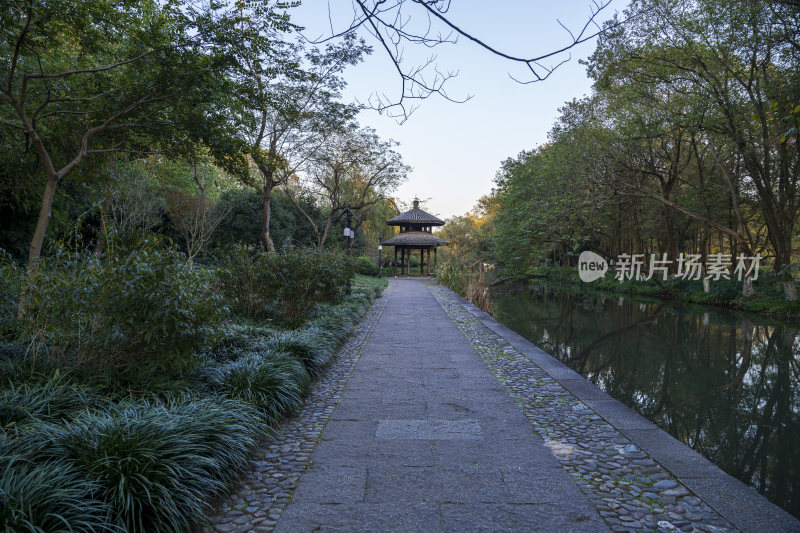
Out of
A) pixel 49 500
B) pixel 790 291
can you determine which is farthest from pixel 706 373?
pixel 790 291

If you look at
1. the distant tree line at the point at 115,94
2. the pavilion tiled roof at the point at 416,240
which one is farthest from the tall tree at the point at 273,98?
the pavilion tiled roof at the point at 416,240

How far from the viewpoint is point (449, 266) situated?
19172 mm

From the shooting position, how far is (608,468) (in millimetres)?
2727

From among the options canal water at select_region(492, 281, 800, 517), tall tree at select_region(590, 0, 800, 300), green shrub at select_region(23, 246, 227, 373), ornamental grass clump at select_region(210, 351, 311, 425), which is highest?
tall tree at select_region(590, 0, 800, 300)

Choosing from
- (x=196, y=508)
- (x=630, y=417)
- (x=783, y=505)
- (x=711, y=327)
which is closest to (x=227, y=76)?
(x=196, y=508)

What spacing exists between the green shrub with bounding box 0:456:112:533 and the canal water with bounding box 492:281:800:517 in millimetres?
3897

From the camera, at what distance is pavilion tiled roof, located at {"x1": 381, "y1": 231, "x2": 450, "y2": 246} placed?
2597 centimetres

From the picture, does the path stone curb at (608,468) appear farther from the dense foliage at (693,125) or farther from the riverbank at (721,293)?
the riverbank at (721,293)

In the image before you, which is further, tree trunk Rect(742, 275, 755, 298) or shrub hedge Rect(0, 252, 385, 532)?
tree trunk Rect(742, 275, 755, 298)

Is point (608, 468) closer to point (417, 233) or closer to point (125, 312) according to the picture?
point (125, 312)

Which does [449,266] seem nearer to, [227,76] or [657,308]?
[657,308]

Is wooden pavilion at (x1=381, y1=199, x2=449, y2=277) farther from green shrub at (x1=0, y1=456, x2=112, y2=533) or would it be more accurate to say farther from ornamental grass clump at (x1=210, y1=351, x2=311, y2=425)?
green shrub at (x1=0, y1=456, x2=112, y2=533)

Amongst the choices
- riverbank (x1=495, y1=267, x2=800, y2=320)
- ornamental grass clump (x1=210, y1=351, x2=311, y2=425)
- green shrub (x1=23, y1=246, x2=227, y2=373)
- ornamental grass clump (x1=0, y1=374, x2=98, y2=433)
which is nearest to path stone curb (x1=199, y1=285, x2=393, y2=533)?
ornamental grass clump (x1=210, y1=351, x2=311, y2=425)

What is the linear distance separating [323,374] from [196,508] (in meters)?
2.86
